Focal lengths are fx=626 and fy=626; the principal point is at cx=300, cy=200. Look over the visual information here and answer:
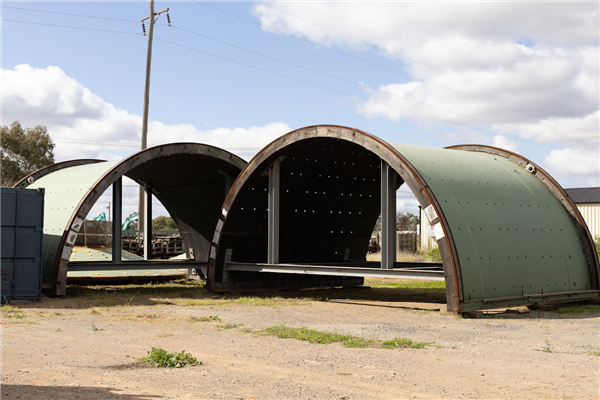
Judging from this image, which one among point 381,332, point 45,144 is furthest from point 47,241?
point 45,144

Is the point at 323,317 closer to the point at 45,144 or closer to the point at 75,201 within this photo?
the point at 75,201

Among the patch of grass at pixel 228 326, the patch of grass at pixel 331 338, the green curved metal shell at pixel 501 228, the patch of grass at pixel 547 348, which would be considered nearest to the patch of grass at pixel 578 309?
the green curved metal shell at pixel 501 228

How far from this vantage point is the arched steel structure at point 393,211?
45.5 feet

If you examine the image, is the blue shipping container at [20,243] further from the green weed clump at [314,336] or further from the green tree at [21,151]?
the green tree at [21,151]

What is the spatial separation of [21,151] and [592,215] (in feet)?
143

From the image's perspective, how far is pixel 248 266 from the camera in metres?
18.9

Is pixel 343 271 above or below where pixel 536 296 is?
above

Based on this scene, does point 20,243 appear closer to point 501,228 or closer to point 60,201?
point 60,201

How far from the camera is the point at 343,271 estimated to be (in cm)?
1598

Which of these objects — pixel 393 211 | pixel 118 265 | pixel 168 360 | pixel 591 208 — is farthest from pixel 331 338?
pixel 591 208

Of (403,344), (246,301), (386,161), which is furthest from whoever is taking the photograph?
(246,301)

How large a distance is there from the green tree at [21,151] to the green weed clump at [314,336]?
148 feet

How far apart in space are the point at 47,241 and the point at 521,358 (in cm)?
1412

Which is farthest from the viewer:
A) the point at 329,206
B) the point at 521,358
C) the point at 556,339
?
the point at 329,206
